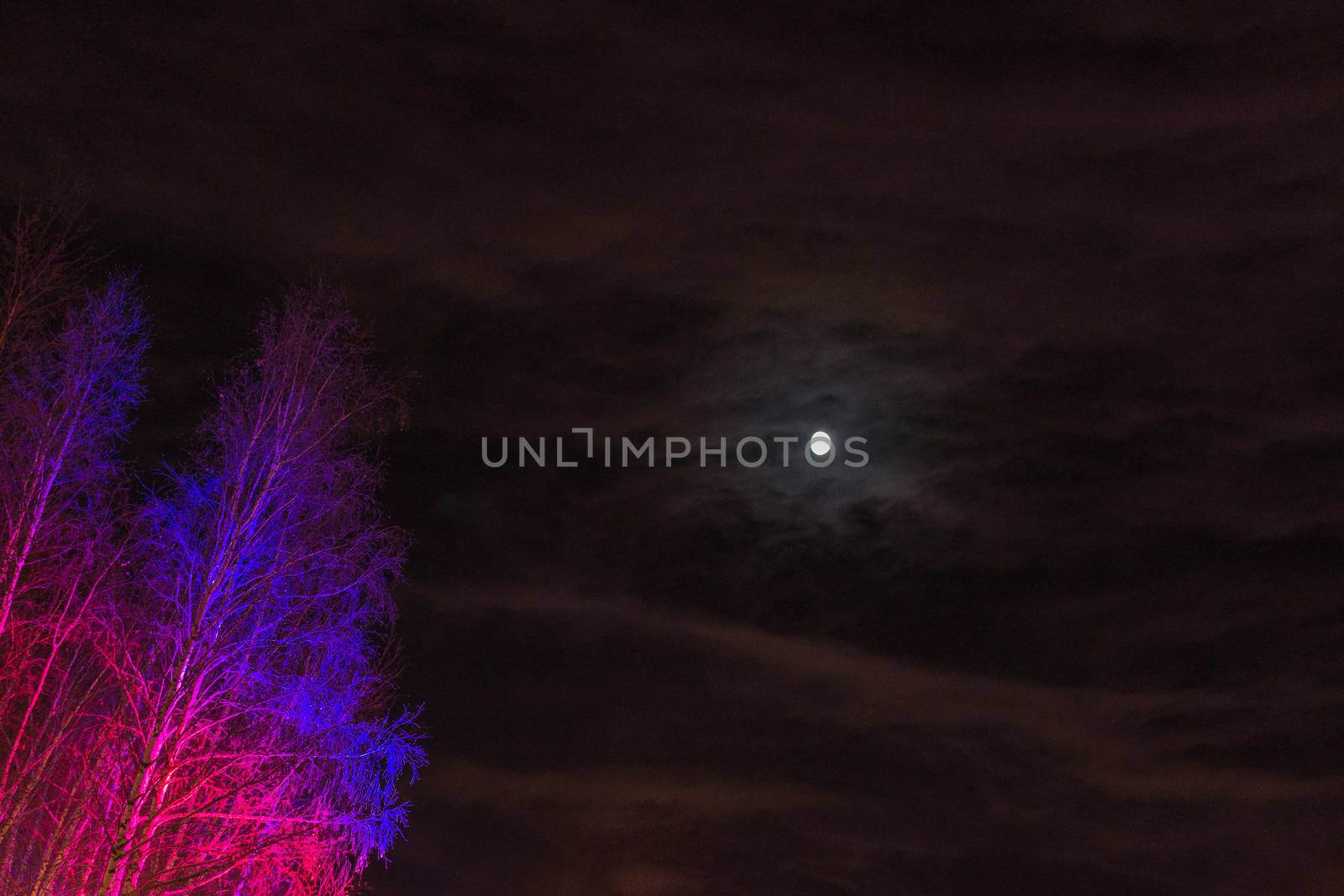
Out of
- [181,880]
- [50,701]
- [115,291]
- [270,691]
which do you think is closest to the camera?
[181,880]

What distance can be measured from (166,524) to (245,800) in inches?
148

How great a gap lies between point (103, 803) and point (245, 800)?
1720mm

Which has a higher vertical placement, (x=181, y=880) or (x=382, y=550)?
(x=382, y=550)

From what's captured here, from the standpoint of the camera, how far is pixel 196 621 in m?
14.2

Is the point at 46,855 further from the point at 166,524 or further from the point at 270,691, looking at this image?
the point at 166,524

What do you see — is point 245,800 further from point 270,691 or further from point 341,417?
point 341,417

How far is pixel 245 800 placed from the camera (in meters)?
15.3

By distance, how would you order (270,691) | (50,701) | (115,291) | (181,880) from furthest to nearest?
1. (50,701)
2. (115,291)
3. (270,691)
4. (181,880)

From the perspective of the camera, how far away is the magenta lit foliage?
14172 mm

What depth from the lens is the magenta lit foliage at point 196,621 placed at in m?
14.2

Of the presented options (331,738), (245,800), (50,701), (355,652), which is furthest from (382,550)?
(50,701)

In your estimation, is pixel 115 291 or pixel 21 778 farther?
pixel 115 291

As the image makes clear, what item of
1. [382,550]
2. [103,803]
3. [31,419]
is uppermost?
[31,419]

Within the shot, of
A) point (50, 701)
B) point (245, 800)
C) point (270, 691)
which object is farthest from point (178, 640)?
point (50, 701)
